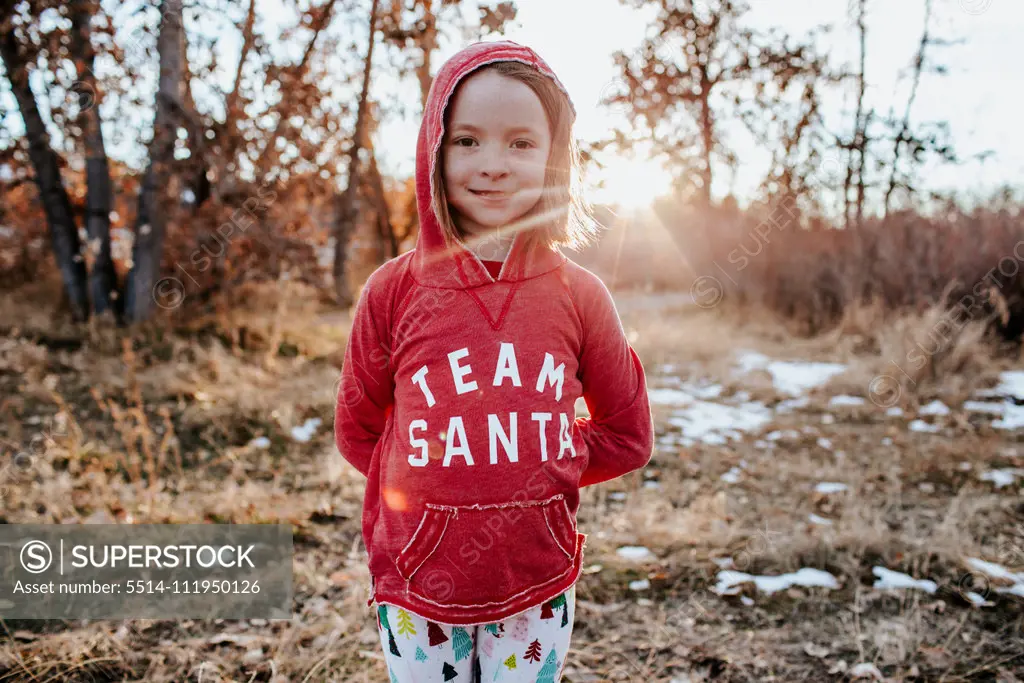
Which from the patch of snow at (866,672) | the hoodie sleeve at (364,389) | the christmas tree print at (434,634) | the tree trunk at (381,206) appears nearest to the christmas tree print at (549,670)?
the christmas tree print at (434,634)

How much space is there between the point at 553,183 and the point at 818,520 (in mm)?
2794

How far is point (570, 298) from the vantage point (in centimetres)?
143

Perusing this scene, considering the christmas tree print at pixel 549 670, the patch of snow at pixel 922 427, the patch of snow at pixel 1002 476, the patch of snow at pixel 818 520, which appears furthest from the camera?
the patch of snow at pixel 922 427

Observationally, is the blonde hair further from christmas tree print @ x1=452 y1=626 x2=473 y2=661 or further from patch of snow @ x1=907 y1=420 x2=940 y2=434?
patch of snow @ x1=907 y1=420 x2=940 y2=434

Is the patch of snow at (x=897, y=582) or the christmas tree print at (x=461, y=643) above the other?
the christmas tree print at (x=461, y=643)

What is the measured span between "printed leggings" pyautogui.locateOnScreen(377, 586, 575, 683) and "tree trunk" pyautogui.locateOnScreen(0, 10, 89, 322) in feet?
23.8

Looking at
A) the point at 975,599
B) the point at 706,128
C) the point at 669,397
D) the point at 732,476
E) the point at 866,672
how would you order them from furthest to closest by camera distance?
the point at 706,128
the point at 669,397
the point at 732,476
the point at 975,599
the point at 866,672

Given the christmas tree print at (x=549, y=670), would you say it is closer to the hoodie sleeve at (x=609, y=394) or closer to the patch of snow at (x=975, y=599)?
the hoodie sleeve at (x=609, y=394)

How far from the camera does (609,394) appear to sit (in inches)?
58.3

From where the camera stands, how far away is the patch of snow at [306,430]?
457cm

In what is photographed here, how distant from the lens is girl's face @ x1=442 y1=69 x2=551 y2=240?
1.34 meters

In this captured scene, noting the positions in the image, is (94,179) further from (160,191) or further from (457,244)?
(457,244)

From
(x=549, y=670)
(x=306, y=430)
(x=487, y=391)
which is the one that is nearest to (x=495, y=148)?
(x=487, y=391)

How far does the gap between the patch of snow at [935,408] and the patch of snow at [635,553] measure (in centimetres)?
353
